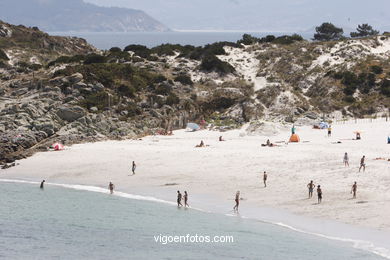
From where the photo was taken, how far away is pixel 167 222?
28812 millimetres

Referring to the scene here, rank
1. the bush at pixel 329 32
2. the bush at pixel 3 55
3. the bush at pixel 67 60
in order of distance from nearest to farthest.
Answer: the bush at pixel 67 60 < the bush at pixel 3 55 < the bush at pixel 329 32

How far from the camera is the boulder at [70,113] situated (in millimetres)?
53281

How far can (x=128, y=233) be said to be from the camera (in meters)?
27.7

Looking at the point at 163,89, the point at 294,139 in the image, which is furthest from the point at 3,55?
Result: the point at 294,139

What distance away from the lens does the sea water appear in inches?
953

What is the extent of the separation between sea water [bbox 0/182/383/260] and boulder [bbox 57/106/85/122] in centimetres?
1893

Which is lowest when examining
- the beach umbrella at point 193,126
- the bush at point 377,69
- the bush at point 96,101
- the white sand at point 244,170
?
the white sand at point 244,170

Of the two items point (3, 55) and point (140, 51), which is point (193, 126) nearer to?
point (140, 51)

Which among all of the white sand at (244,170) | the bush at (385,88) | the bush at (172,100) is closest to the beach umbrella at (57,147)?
the white sand at (244,170)

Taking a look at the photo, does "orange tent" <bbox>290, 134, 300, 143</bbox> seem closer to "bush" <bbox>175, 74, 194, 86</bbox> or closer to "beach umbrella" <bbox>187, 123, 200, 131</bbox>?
"beach umbrella" <bbox>187, 123, 200, 131</bbox>

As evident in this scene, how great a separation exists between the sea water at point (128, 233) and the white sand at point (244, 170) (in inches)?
84.0

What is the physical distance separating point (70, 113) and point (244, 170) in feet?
74.0

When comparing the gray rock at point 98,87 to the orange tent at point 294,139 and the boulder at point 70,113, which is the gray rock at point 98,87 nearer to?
the boulder at point 70,113

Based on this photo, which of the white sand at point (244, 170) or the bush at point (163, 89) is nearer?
the white sand at point (244, 170)
